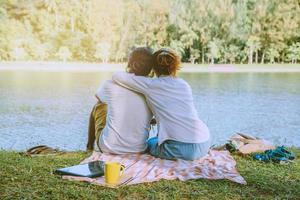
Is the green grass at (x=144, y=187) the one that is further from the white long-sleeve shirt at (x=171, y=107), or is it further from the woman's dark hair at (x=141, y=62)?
the woman's dark hair at (x=141, y=62)

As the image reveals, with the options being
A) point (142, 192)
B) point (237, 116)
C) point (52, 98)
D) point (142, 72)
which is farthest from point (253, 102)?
point (142, 192)

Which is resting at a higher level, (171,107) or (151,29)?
(151,29)

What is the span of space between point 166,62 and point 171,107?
0.75ft

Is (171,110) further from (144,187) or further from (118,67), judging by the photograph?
(118,67)

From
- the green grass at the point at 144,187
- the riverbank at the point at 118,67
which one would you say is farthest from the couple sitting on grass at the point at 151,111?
the riverbank at the point at 118,67

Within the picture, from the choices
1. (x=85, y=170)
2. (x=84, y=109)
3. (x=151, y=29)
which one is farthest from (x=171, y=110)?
(x=151, y=29)

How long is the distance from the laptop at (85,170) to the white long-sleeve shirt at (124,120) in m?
0.34

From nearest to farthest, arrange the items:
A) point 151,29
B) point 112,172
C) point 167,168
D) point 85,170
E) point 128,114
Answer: point 112,172
point 85,170
point 167,168
point 128,114
point 151,29

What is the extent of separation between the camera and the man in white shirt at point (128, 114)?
2693mm

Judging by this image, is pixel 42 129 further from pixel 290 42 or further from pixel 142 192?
pixel 290 42

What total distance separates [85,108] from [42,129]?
2.14m

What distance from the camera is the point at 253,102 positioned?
8.52 meters

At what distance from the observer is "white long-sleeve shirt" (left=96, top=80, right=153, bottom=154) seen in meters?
2.69

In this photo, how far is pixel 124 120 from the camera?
271 cm
